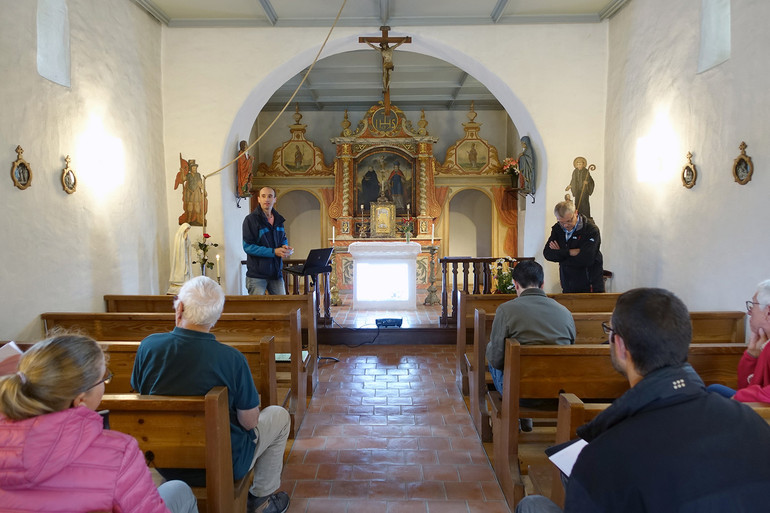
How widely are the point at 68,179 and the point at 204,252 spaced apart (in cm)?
226

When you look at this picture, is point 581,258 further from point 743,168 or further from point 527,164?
point 527,164

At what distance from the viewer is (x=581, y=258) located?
16.6 feet

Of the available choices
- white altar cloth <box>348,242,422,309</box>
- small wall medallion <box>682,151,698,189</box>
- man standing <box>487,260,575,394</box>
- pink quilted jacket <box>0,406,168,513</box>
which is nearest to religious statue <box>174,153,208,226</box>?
white altar cloth <box>348,242,422,309</box>

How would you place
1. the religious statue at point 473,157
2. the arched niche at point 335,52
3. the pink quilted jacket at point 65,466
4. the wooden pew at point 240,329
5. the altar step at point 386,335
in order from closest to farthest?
1. the pink quilted jacket at point 65,466
2. the wooden pew at point 240,329
3. the altar step at point 386,335
4. the arched niche at point 335,52
5. the religious statue at point 473,157

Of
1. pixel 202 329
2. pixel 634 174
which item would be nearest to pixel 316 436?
pixel 202 329

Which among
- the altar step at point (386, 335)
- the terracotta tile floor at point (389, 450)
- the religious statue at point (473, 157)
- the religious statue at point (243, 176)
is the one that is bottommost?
the terracotta tile floor at point (389, 450)

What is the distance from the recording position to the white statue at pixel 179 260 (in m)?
6.58

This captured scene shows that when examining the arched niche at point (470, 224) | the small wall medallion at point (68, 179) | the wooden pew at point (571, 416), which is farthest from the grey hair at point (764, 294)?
the arched niche at point (470, 224)

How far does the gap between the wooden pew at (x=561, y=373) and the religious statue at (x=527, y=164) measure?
16.5 ft

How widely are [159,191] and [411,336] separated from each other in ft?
13.1

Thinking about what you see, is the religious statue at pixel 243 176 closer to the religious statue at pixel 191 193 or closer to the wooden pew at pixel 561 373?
the religious statue at pixel 191 193

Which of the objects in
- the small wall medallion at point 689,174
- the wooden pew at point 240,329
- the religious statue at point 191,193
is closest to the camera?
the wooden pew at point 240,329

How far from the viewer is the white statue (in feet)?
21.6

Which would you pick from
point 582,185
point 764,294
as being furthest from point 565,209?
point 582,185
